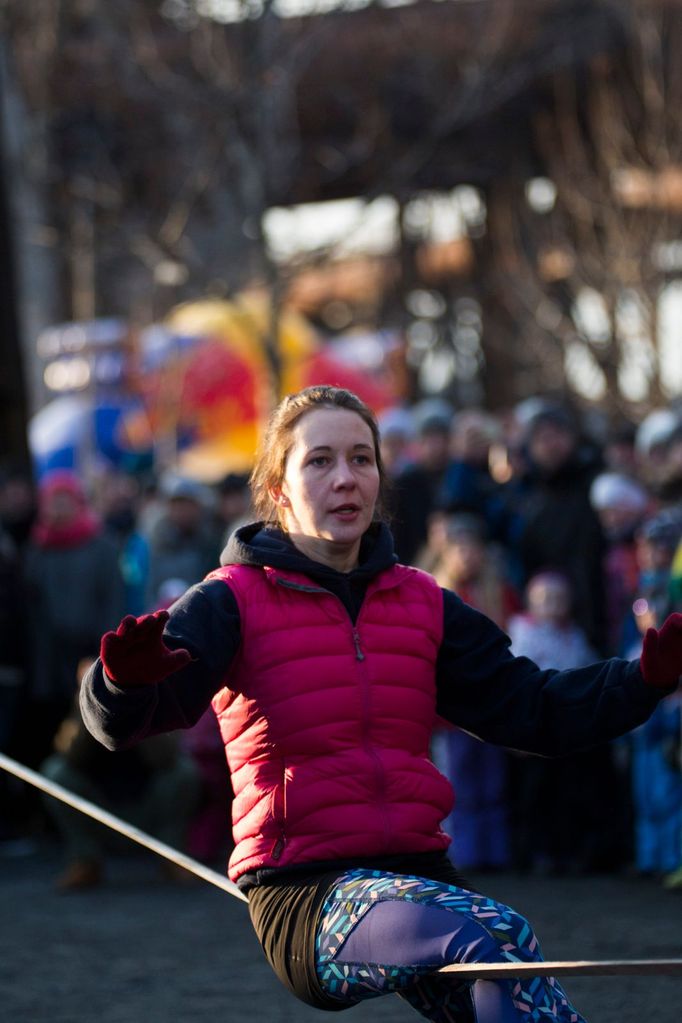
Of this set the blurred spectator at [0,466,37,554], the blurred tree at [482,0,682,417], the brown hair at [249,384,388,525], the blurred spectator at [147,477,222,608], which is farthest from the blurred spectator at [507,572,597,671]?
the blurred tree at [482,0,682,417]

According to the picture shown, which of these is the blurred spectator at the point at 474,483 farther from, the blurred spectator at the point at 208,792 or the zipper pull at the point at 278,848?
the zipper pull at the point at 278,848

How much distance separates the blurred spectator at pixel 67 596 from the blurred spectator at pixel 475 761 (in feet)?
7.04

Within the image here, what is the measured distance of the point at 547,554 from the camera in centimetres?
1001

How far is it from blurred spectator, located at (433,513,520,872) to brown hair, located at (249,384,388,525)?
5.19 meters

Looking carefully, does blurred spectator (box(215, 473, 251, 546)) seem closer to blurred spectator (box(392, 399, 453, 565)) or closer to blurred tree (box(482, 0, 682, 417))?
blurred spectator (box(392, 399, 453, 565))

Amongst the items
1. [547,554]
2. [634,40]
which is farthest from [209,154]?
[547,554]

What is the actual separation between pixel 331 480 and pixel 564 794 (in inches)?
222

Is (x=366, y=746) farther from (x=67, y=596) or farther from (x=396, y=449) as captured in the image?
(x=396, y=449)

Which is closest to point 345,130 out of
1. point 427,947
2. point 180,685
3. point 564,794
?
point 564,794

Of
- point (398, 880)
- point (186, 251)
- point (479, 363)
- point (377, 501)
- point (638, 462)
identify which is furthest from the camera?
point (479, 363)

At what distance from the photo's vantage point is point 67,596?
11.0 m

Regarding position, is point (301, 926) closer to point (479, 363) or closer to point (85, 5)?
point (85, 5)

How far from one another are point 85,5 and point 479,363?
1504 cm

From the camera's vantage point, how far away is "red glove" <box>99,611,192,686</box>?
365 centimetres
